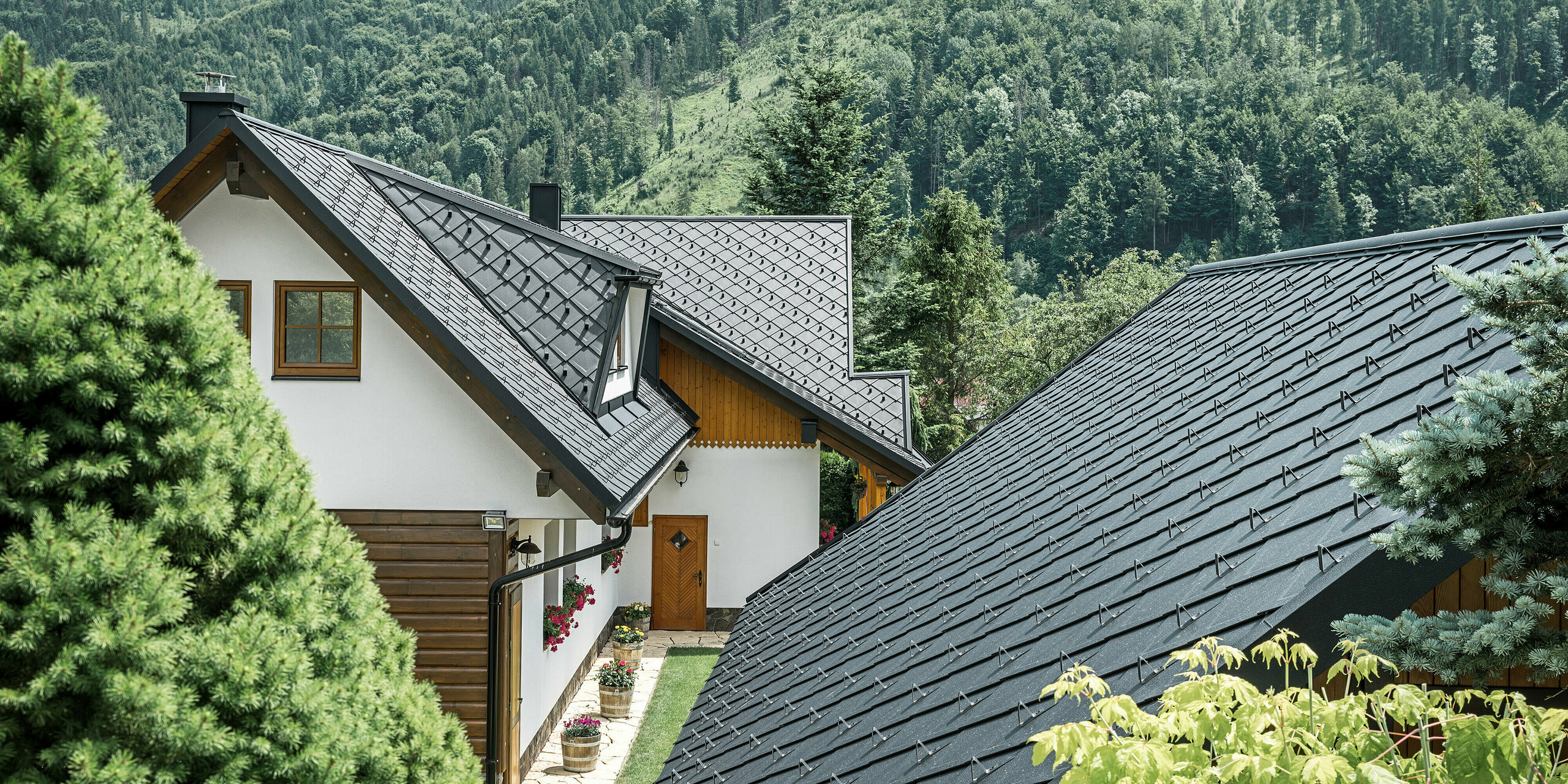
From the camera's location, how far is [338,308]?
9.78 m

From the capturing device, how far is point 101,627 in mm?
2516

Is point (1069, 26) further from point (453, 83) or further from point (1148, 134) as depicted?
point (453, 83)

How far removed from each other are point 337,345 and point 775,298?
9.07 m

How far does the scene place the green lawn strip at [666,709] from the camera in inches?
450

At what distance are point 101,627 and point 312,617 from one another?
66cm

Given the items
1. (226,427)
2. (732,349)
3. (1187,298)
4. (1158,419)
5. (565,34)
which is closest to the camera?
(226,427)

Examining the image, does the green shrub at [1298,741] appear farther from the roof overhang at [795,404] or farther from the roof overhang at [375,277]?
the roof overhang at [795,404]

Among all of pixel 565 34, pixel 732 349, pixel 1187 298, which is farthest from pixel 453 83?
pixel 1187 298

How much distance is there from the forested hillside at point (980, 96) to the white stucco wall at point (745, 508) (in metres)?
48.7

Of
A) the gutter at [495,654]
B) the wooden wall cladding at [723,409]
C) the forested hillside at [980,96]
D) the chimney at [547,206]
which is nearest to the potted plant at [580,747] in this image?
the gutter at [495,654]

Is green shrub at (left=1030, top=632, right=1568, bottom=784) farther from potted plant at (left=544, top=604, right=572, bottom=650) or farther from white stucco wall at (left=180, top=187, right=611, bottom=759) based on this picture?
potted plant at (left=544, top=604, right=572, bottom=650)

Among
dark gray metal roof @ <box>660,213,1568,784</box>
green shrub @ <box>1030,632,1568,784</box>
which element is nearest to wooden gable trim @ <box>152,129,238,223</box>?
dark gray metal roof @ <box>660,213,1568,784</box>

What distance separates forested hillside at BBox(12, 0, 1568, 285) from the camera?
82750 mm

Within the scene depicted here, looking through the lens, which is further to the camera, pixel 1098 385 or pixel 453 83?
pixel 453 83
